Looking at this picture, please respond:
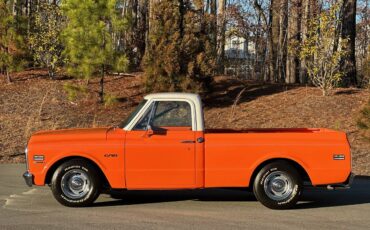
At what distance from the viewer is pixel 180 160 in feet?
25.6

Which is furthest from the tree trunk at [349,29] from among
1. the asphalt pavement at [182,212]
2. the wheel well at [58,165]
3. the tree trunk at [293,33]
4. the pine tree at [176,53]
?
the wheel well at [58,165]

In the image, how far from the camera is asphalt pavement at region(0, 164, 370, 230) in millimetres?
7023

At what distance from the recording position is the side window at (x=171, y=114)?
7.98 m

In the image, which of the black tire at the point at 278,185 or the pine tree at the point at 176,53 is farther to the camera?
the pine tree at the point at 176,53

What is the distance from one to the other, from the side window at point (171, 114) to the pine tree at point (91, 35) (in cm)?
954

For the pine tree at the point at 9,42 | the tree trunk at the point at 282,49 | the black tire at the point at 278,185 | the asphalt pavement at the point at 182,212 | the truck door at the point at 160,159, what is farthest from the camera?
the tree trunk at the point at 282,49

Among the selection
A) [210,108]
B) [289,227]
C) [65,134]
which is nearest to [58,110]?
[210,108]

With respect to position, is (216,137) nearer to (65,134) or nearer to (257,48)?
(65,134)

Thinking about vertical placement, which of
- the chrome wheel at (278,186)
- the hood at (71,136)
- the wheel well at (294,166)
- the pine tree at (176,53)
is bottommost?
the chrome wheel at (278,186)

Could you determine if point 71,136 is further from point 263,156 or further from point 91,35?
point 91,35

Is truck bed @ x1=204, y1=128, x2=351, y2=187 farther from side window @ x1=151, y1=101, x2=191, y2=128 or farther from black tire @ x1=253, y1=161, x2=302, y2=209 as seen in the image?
side window @ x1=151, y1=101, x2=191, y2=128

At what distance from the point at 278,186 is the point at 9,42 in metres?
14.2

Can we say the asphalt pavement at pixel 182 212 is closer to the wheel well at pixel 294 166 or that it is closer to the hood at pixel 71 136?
the wheel well at pixel 294 166

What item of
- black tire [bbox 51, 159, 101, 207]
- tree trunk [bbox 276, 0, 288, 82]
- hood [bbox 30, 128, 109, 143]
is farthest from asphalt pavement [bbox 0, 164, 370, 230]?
tree trunk [bbox 276, 0, 288, 82]
